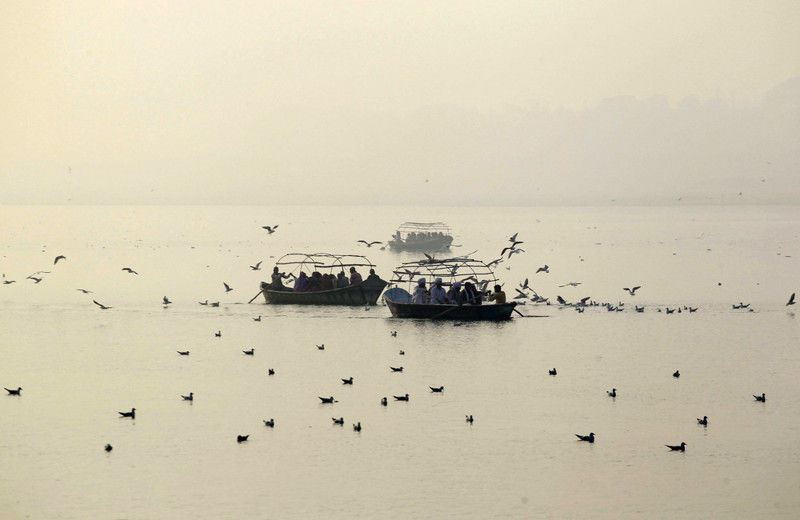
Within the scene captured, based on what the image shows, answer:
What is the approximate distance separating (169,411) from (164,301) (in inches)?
1078

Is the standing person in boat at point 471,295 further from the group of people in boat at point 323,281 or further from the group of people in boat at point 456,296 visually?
the group of people in boat at point 323,281

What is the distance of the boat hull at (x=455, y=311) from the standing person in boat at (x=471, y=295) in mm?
468

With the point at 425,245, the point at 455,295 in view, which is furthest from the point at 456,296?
the point at 425,245

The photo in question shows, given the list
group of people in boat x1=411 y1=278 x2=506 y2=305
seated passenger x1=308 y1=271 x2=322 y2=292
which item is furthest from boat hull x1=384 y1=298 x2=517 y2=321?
seated passenger x1=308 y1=271 x2=322 y2=292

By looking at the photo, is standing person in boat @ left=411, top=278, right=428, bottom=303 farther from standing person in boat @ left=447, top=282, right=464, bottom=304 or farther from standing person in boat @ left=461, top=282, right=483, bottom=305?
standing person in boat @ left=461, top=282, right=483, bottom=305

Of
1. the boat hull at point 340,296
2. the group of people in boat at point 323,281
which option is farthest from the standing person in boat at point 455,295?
the group of people in boat at point 323,281

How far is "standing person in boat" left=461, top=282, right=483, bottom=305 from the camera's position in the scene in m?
44.2

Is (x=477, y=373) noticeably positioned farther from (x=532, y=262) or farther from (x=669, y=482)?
(x=532, y=262)

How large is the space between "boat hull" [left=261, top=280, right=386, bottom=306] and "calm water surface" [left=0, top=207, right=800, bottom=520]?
2.90 ft

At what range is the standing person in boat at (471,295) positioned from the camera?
1740 inches

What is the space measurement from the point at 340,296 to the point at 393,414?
909 inches

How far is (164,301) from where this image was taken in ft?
181

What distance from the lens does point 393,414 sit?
27.9m

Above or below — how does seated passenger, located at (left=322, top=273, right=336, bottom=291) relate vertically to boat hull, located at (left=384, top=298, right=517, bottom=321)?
above
